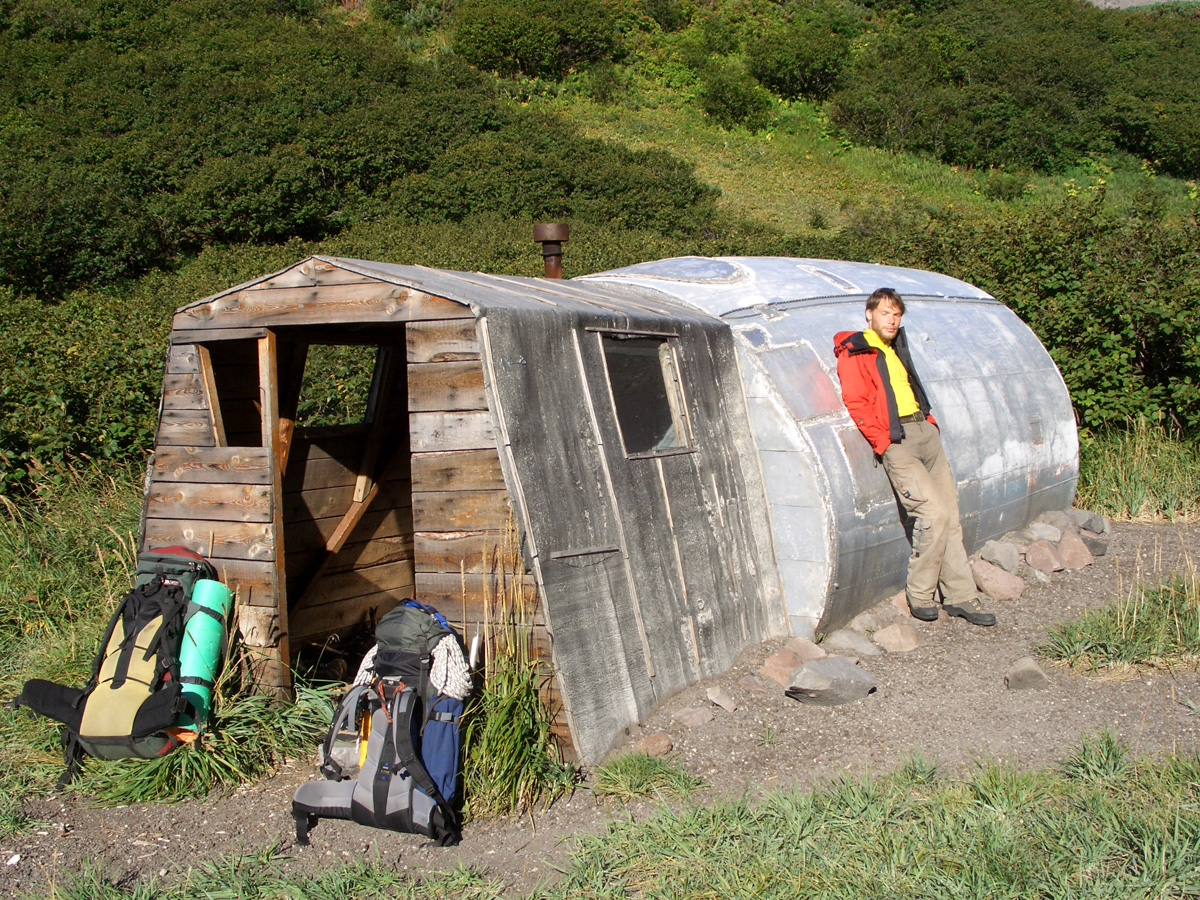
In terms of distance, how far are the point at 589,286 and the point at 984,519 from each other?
3316mm

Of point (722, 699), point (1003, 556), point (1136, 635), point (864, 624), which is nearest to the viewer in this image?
point (722, 699)

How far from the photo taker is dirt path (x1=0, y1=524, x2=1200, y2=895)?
3908 millimetres

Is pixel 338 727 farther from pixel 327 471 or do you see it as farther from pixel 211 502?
pixel 327 471

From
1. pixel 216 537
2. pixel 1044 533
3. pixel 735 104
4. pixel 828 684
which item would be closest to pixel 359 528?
pixel 216 537

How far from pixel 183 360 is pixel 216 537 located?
39.5 inches

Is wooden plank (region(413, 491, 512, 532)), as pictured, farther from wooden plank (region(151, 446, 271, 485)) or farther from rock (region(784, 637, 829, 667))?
rock (region(784, 637, 829, 667))

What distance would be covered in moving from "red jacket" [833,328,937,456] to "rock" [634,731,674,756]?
2336 millimetres

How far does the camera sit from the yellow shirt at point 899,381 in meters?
5.93

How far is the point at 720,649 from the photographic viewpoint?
5.25 m

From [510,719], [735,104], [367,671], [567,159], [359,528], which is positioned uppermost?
[735,104]

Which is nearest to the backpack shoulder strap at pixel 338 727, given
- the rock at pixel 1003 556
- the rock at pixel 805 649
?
the rock at pixel 805 649

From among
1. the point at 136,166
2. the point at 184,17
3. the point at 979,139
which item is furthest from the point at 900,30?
the point at 136,166

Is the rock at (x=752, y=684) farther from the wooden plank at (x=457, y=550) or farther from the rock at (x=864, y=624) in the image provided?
the wooden plank at (x=457, y=550)

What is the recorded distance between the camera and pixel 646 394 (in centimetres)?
534
